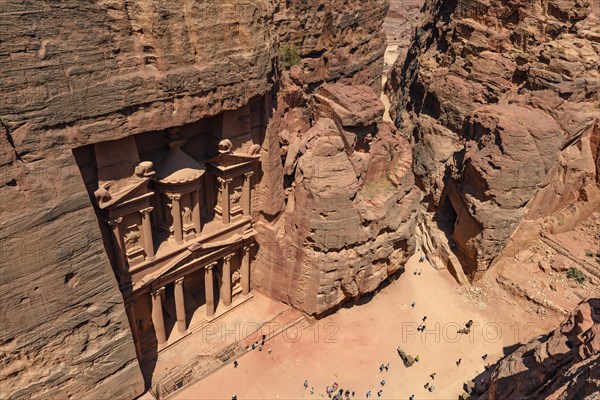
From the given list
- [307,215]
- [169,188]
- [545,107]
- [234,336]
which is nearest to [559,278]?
[545,107]

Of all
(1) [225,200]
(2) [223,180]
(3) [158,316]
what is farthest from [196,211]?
(3) [158,316]

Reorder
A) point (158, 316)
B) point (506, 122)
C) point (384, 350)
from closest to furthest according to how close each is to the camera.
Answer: point (158, 316) < point (384, 350) < point (506, 122)

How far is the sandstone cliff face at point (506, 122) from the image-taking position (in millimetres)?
19891

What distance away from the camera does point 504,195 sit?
65.7 ft

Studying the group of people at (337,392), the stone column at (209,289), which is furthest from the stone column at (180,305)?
the group of people at (337,392)

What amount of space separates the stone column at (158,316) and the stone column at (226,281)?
2.77m

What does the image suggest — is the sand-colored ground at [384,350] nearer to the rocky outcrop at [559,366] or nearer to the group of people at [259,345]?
the group of people at [259,345]

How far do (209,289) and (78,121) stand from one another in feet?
29.1

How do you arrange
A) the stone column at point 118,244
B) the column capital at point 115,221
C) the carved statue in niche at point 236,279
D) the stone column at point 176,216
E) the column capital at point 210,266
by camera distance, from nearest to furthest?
the column capital at point 115,221, the stone column at point 118,244, the stone column at point 176,216, the column capital at point 210,266, the carved statue in niche at point 236,279

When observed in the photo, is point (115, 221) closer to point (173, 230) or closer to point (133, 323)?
point (173, 230)

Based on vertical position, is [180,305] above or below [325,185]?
below

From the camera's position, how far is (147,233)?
1516cm

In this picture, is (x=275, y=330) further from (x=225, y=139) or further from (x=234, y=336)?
(x=225, y=139)

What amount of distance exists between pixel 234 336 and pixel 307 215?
19.5ft
